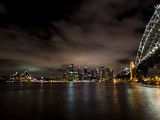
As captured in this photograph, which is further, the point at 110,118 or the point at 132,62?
the point at 132,62

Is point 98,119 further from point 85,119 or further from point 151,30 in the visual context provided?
point 151,30

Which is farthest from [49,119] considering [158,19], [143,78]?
[143,78]

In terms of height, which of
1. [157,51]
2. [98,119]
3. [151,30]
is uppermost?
[151,30]

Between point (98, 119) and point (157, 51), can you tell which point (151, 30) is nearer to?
point (157, 51)

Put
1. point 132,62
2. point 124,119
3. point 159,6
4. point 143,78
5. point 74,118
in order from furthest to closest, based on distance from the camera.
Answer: point 132,62 < point 143,78 < point 159,6 < point 74,118 < point 124,119

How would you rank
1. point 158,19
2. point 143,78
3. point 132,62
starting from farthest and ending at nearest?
1. point 132,62
2. point 143,78
3. point 158,19

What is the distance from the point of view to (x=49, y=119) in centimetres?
1686

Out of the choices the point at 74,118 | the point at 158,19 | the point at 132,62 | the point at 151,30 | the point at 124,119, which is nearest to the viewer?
the point at 124,119

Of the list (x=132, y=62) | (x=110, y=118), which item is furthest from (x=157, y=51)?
(x=132, y=62)

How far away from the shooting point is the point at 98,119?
16844mm

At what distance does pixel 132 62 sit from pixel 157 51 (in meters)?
80.0

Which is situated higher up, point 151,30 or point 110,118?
point 151,30

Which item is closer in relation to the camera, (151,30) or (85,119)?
(85,119)

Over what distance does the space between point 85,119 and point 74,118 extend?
2.91ft
